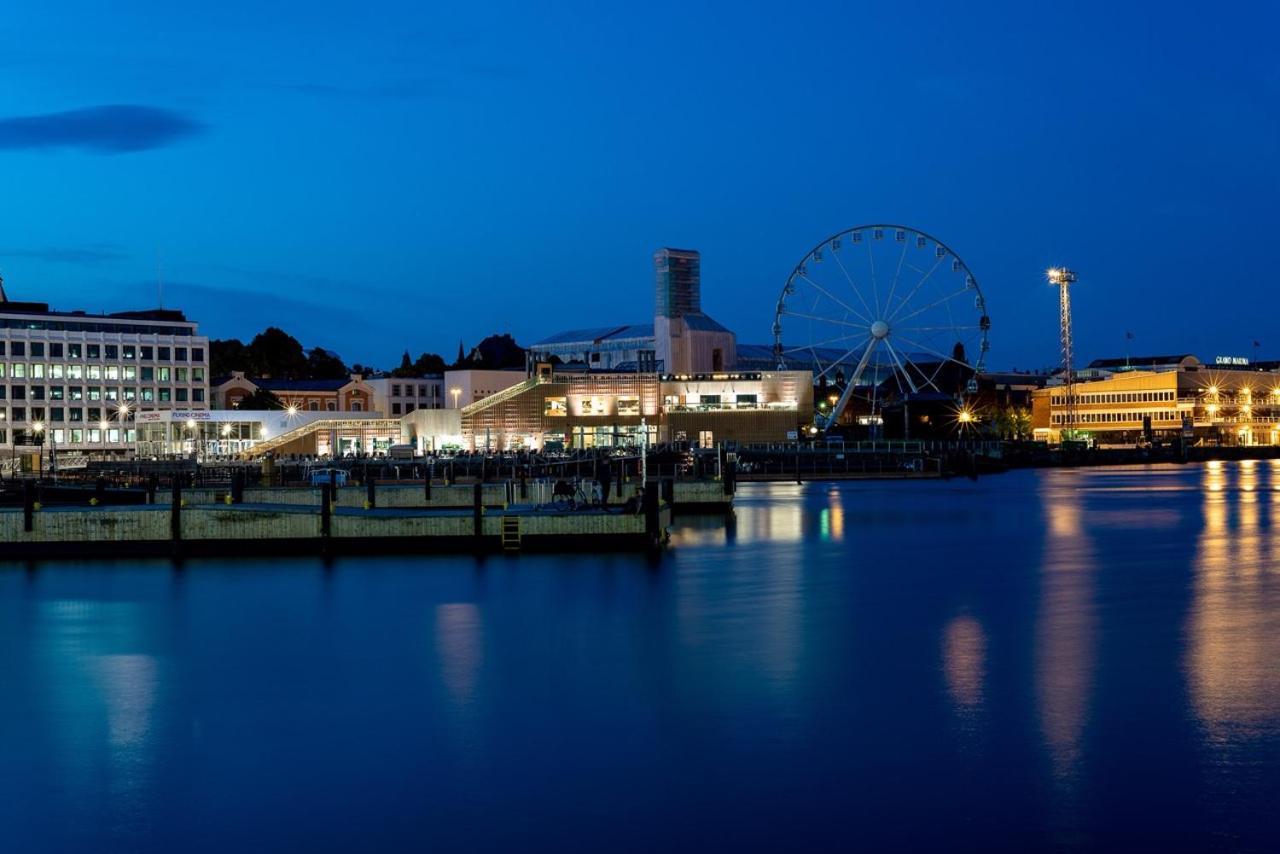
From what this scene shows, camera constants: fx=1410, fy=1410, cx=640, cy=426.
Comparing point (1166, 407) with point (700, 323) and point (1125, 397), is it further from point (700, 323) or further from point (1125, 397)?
point (700, 323)

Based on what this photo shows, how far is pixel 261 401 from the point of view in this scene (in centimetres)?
14000

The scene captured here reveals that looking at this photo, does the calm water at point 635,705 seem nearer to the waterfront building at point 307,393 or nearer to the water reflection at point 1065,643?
the water reflection at point 1065,643

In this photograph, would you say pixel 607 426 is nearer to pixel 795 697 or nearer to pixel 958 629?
pixel 958 629

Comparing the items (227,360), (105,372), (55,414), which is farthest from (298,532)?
(227,360)

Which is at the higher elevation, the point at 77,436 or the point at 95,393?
the point at 95,393

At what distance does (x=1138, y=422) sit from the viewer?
19425cm

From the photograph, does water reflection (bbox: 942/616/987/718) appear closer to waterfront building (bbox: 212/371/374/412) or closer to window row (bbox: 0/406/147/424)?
window row (bbox: 0/406/147/424)

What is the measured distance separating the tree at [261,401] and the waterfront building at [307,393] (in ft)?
1.91

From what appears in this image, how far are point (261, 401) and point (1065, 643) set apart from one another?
117m

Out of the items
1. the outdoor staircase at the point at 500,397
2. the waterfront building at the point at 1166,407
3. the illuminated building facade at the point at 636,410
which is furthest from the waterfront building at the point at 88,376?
the waterfront building at the point at 1166,407

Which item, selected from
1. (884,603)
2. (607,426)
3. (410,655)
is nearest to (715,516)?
(884,603)

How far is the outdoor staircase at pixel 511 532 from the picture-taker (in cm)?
4991

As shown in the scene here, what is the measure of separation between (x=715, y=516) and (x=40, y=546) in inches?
1416

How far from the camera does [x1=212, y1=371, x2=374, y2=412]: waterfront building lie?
5689 inches
